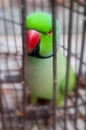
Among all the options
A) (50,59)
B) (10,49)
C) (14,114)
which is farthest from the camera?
(14,114)

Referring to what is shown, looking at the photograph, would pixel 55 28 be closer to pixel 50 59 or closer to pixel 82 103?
pixel 50 59

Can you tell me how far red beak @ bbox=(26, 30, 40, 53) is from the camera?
0.51m

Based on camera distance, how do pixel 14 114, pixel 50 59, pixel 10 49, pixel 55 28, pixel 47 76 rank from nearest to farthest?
pixel 55 28, pixel 50 59, pixel 47 76, pixel 10 49, pixel 14 114

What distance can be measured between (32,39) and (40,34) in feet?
0.11

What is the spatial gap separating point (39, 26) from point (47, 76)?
0.20 meters

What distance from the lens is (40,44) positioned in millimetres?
551

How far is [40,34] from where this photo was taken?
1.75ft

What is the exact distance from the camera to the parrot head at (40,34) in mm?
513

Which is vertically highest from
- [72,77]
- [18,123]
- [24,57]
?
[24,57]

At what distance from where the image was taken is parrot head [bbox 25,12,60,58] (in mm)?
513


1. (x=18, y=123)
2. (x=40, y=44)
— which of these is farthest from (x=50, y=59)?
(x=18, y=123)

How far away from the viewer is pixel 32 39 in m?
0.51

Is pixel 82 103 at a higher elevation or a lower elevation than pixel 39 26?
lower

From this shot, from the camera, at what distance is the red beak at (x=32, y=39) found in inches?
20.0
